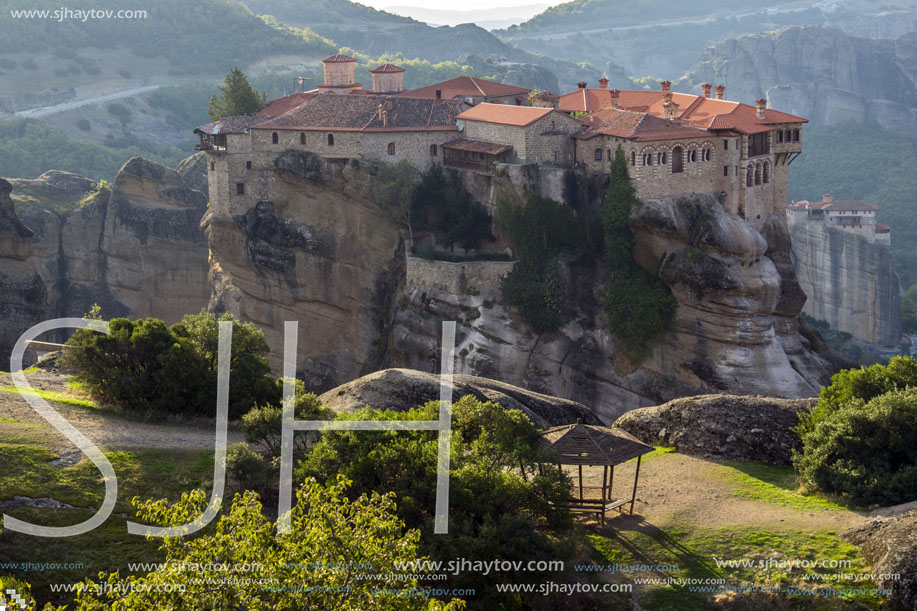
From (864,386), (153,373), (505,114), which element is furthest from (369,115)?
(864,386)

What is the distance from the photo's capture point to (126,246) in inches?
2608

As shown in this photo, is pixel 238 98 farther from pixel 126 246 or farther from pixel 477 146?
pixel 477 146

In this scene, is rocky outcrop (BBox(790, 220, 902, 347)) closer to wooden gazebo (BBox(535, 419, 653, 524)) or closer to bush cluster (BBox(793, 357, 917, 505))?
bush cluster (BBox(793, 357, 917, 505))

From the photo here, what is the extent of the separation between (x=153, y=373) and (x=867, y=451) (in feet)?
60.2

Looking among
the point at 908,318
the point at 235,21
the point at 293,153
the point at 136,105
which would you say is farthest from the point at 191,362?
the point at 235,21

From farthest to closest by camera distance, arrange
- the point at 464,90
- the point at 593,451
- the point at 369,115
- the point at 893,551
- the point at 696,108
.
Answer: the point at 464,90
the point at 369,115
the point at 696,108
the point at 593,451
the point at 893,551

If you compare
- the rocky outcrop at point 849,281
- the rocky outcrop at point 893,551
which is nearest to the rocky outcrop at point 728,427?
the rocky outcrop at point 893,551

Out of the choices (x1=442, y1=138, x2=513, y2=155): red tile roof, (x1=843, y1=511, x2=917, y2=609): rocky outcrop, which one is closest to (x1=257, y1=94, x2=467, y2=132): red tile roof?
(x1=442, y1=138, x2=513, y2=155): red tile roof

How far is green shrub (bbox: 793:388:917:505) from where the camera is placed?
2183cm

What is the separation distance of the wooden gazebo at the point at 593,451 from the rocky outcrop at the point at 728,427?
4693 millimetres

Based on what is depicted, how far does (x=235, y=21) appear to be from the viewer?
153875 millimetres

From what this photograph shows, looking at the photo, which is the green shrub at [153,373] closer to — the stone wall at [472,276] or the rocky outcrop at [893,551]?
the rocky outcrop at [893,551]

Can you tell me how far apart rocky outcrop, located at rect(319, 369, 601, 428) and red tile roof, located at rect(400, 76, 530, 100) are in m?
32.3

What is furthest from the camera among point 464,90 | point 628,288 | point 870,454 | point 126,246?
point 126,246
